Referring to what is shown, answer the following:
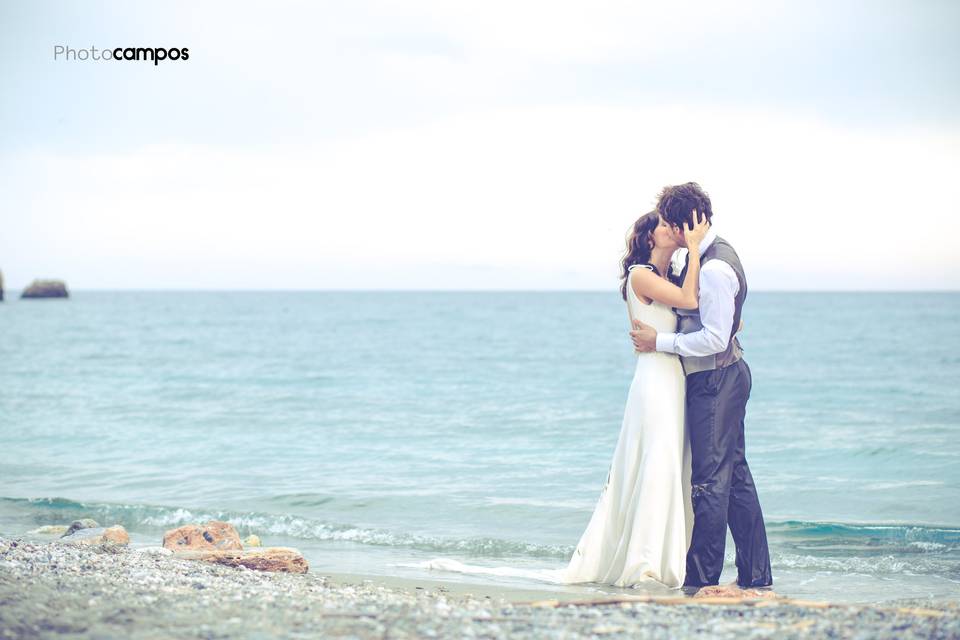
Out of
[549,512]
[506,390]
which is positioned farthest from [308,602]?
[506,390]

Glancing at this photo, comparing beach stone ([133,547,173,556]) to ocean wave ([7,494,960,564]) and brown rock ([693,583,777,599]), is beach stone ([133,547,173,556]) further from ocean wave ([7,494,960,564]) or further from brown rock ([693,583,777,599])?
brown rock ([693,583,777,599])

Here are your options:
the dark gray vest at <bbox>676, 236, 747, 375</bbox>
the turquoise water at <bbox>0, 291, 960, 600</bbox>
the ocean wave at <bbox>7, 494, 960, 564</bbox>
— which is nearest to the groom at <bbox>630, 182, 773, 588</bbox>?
the dark gray vest at <bbox>676, 236, 747, 375</bbox>

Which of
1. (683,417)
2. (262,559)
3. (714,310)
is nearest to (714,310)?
(714,310)

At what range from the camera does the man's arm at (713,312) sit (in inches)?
235

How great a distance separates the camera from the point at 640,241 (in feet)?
20.7

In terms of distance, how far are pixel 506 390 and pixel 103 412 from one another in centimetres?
968

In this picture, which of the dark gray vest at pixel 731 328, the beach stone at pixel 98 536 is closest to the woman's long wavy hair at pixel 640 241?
the dark gray vest at pixel 731 328

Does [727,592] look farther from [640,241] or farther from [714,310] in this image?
[640,241]

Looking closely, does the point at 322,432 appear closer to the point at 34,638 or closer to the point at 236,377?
the point at 236,377

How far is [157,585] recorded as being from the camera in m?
5.57

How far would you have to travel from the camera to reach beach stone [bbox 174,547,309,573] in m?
6.89

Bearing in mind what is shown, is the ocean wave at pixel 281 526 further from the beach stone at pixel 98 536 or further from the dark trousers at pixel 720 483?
the dark trousers at pixel 720 483

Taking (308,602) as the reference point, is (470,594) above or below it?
below

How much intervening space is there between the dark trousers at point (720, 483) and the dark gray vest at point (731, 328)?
2.0 inches
